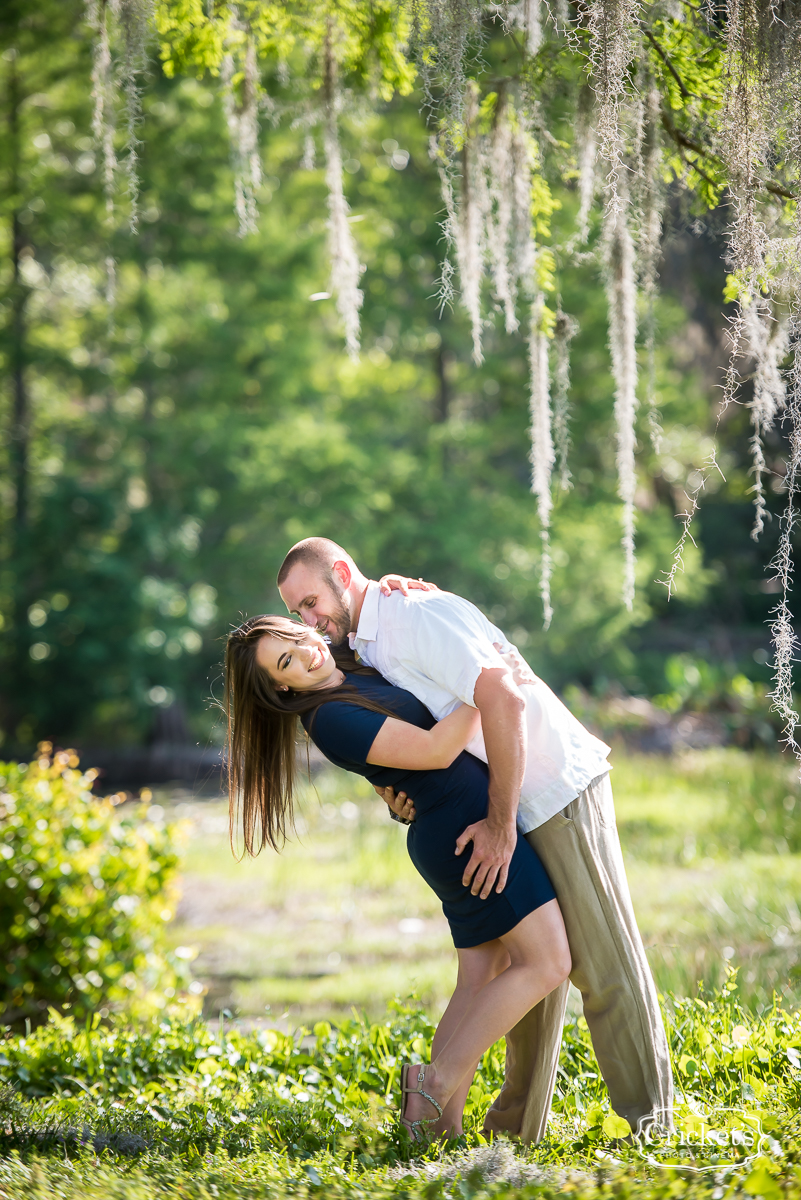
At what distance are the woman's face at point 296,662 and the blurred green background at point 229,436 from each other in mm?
10462

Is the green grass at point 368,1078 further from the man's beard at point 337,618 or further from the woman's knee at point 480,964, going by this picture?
the man's beard at point 337,618

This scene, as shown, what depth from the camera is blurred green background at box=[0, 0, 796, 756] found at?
13.7 metres

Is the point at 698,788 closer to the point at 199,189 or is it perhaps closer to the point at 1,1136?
the point at 1,1136

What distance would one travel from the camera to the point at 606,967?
2559 mm

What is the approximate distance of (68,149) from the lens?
15.1 metres

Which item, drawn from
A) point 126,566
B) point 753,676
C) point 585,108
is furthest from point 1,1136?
point 753,676

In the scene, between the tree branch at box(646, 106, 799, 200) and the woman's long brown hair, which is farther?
the tree branch at box(646, 106, 799, 200)

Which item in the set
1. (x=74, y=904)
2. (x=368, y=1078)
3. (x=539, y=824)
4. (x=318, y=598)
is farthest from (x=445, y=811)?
(x=74, y=904)

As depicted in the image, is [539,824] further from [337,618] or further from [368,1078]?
[368,1078]

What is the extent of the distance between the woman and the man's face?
111 millimetres

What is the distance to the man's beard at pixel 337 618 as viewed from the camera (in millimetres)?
2791

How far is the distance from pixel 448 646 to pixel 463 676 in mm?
92

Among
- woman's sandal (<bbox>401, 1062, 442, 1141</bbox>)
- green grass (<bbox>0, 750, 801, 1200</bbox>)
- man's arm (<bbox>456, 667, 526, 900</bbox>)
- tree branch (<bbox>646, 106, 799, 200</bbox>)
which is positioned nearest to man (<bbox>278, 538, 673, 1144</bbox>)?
man's arm (<bbox>456, 667, 526, 900</bbox>)

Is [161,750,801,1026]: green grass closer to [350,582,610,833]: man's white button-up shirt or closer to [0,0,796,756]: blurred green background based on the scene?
[350,582,610,833]: man's white button-up shirt
